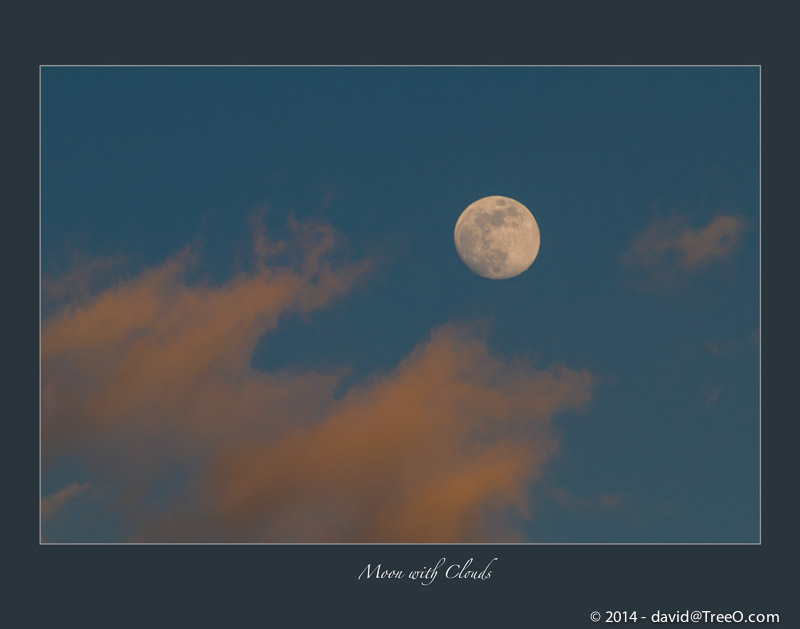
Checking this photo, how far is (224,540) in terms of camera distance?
81.0 ft

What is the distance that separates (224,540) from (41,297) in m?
7.15

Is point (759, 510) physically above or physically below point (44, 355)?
below

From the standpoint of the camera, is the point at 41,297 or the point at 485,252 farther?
the point at 485,252

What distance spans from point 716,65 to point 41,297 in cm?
1624

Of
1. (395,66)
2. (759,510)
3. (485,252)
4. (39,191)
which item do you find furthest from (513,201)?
(39,191)

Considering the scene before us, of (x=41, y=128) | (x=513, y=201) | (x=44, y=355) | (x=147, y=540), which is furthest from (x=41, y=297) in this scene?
(x=513, y=201)
